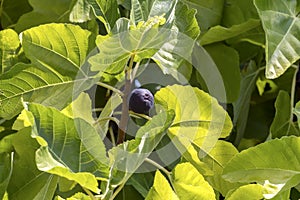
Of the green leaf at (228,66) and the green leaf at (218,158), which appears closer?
the green leaf at (218,158)

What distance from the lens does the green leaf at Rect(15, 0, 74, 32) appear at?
0.96m

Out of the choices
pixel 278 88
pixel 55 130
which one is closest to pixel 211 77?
pixel 278 88

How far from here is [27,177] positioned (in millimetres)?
774

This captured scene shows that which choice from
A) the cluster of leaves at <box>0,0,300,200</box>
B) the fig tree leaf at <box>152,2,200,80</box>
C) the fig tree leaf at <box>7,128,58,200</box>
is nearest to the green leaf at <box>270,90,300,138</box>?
the cluster of leaves at <box>0,0,300,200</box>

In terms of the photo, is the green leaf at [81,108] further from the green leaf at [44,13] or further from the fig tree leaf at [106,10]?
the green leaf at [44,13]

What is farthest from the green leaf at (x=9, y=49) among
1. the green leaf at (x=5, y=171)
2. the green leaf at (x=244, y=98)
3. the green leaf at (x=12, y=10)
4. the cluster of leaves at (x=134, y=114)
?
the green leaf at (x=244, y=98)

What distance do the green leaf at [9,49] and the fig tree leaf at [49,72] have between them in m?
0.05

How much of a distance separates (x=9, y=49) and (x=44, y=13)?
170 mm

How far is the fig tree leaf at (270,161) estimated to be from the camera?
0.70 meters

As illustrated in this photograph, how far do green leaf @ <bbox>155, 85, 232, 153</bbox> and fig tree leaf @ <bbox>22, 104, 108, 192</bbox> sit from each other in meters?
0.17

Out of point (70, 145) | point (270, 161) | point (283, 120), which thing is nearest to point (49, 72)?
point (70, 145)

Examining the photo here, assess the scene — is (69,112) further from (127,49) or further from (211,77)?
(211,77)

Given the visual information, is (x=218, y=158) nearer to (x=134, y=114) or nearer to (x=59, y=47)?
(x=134, y=114)

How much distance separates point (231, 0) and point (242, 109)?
0.52ft
